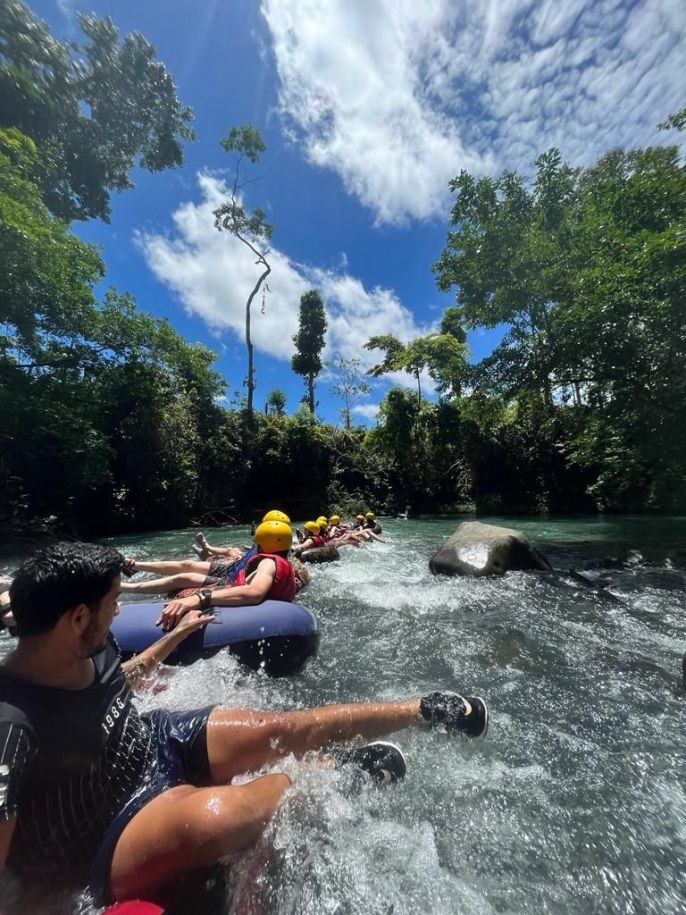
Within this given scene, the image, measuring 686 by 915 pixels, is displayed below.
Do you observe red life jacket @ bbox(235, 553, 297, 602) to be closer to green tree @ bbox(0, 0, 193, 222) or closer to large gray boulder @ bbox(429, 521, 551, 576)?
large gray boulder @ bbox(429, 521, 551, 576)

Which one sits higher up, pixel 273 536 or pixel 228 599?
pixel 273 536

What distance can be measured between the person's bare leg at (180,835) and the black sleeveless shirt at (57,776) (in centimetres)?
13

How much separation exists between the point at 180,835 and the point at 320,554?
295 inches

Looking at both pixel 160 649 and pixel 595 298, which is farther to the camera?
pixel 595 298

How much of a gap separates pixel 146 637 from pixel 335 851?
2176 mm

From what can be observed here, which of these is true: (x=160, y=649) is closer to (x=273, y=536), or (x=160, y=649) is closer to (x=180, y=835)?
(x=273, y=536)

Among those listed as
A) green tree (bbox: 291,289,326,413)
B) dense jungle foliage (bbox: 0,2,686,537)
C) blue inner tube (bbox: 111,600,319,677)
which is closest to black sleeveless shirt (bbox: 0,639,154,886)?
blue inner tube (bbox: 111,600,319,677)

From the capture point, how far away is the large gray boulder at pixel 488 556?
6785 millimetres

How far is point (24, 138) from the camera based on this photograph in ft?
38.3

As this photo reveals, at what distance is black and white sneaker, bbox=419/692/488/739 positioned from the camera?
2.44 meters

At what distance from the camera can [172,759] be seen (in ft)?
6.06

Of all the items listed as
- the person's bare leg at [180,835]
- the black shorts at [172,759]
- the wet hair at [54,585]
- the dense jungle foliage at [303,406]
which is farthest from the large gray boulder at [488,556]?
the wet hair at [54,585]

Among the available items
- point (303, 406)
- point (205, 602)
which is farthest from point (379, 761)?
point (303, 406)

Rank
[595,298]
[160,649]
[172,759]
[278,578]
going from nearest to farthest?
[172,759]
[160,649]
[278,578]
[595,298]
